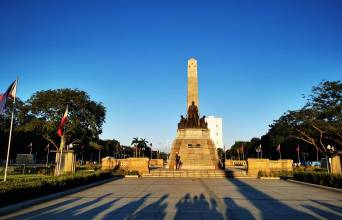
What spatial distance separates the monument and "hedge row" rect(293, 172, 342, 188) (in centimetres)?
1297

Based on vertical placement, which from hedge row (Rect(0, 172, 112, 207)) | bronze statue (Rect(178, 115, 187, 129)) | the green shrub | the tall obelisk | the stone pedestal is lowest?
the green shrub

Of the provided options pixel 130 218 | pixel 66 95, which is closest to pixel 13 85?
pixel 130 218

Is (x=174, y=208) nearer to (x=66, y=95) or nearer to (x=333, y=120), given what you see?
(x=333, y=120)

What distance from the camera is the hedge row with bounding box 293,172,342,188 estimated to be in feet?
47.6

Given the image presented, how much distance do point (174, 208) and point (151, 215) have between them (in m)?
1.26

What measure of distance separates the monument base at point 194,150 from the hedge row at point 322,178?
12.7 meters

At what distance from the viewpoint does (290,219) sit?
7832mm

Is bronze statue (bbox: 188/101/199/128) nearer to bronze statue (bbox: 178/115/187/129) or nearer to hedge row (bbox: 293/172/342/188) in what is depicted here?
bronze statue (bbox: 178/115/187/129)

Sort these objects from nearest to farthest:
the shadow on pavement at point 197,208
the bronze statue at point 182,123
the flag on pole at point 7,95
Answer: the shadow on pavement at point 197,208, the flag on pole at point 7,95, the bronze statue at point 182,123

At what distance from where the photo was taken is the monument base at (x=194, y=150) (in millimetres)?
31469

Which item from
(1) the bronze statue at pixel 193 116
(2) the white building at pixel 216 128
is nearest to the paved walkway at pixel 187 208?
(1) the bronze statue at pixel 193 116

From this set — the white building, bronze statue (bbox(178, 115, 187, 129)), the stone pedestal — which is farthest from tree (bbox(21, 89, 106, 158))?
the white building

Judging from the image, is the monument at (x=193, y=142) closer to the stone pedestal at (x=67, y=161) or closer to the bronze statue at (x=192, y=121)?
the bronze statue at (x=192, y=121)

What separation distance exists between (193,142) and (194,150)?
1022 millimetres
